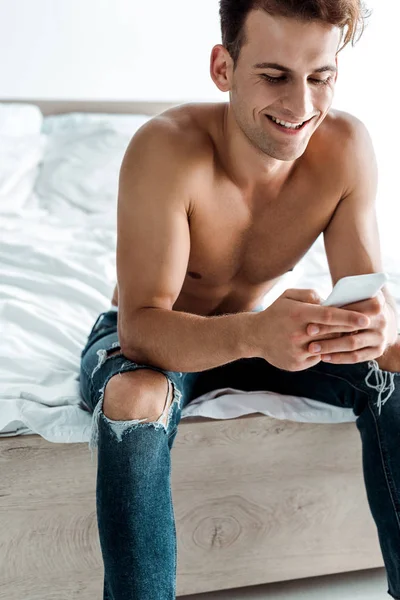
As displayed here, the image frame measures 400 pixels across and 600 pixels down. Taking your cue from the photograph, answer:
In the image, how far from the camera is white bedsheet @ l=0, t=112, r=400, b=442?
130 cm

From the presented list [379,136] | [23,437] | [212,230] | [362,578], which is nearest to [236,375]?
[212,230]

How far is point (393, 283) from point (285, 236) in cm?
52

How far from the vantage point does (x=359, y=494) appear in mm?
1450

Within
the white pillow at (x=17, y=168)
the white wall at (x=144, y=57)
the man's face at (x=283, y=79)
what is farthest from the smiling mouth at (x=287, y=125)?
the white wall at (x=144, y=57)

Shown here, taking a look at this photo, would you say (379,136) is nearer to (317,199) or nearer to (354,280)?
(317,199)

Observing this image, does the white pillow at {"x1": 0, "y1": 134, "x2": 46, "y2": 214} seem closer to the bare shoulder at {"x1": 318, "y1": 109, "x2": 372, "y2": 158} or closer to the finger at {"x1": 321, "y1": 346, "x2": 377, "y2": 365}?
the bare shoulder at {"x1": 318, "y1": 109, "x2": 372, "y2": 158}

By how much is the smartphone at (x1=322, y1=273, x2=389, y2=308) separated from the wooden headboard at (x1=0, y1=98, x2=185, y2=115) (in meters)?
Answer: 2.02

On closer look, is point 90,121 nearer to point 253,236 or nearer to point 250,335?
point 253,236

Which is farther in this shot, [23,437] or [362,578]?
[362,578]

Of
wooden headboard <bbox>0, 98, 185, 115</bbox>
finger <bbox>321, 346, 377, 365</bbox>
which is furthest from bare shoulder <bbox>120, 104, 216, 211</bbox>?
wooden headboard <bbox>0, 98, 185, 115</bbox>

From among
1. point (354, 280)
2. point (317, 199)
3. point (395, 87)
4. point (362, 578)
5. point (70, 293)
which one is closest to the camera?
point (354, 280)

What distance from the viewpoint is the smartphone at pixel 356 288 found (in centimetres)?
108

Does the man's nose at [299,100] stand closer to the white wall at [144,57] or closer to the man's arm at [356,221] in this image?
the man's arm at [356,221]

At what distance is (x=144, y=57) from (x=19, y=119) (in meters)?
0.57
